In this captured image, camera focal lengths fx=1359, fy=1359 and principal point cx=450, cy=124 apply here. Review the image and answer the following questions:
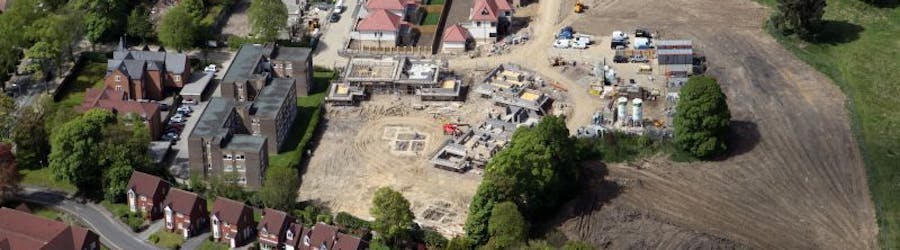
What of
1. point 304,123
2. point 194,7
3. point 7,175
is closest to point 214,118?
point 304,123

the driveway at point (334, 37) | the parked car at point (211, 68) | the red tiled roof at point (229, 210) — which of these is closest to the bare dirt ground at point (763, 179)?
the red tiled roof at point (229, 210)

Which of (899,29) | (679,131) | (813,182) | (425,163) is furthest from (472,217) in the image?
(899,29)

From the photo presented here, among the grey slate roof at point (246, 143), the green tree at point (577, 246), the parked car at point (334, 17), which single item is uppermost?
the parked car at point (334, 17)

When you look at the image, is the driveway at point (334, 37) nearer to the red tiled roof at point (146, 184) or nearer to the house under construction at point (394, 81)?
the house under construction at point (394, 81)

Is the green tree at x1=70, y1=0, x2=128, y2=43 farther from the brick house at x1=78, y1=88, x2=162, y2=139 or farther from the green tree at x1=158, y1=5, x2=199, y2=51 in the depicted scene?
the brick house at x1=78, y1=88, x2=162, y2=139

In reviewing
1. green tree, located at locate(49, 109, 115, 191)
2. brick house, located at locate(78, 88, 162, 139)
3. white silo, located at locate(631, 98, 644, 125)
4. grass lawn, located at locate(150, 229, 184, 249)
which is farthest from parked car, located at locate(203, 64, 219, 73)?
white silo, located at locate(631, 98, 644, 125)

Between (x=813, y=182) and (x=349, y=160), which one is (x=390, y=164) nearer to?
(x=349, y=160)
